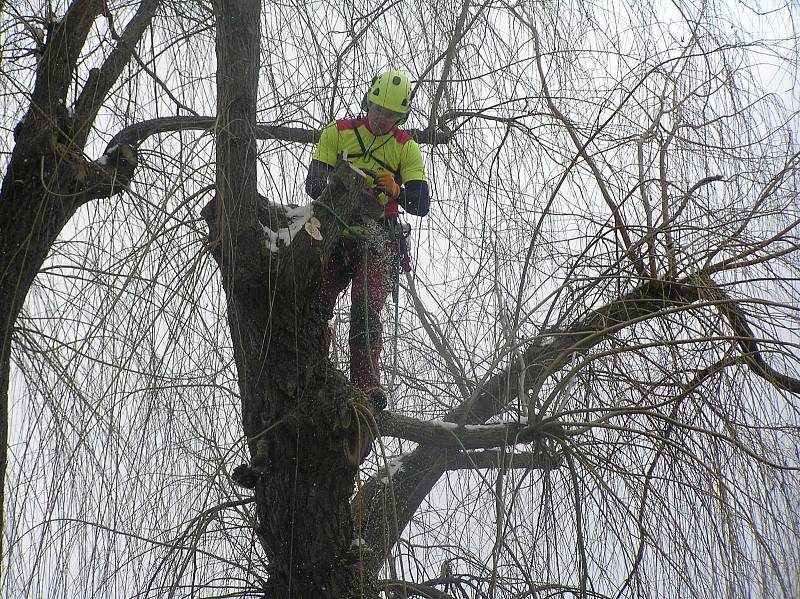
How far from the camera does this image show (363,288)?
2.85 meters

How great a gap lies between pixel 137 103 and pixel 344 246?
832 mm

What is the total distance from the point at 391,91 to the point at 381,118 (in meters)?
0.12

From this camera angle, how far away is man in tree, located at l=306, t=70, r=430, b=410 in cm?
270

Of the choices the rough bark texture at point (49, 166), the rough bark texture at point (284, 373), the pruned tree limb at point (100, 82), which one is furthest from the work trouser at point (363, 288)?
the pruned tree limb at point (100, 82)

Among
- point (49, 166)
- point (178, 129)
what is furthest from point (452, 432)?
point (49, 166)

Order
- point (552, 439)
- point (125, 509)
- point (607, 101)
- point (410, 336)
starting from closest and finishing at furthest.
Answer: point (125, 509) → point (552, 439) → point (607, 101) → point (410, 336)

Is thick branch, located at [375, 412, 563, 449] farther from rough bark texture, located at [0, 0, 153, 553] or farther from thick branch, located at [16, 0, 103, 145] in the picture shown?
thick branch, located at [16, 0, 103, 145]

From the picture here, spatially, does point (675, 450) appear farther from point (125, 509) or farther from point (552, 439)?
point (125, 509)

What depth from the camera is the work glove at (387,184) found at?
2750 mm

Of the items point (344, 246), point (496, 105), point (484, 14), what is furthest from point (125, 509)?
point (484, 14)

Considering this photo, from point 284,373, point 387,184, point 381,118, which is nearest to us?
point 284,373

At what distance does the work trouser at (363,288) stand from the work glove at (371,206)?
3.4 inches

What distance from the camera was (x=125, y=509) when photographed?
2512 mm

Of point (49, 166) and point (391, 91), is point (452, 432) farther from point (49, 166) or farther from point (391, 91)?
point (49, 166)
